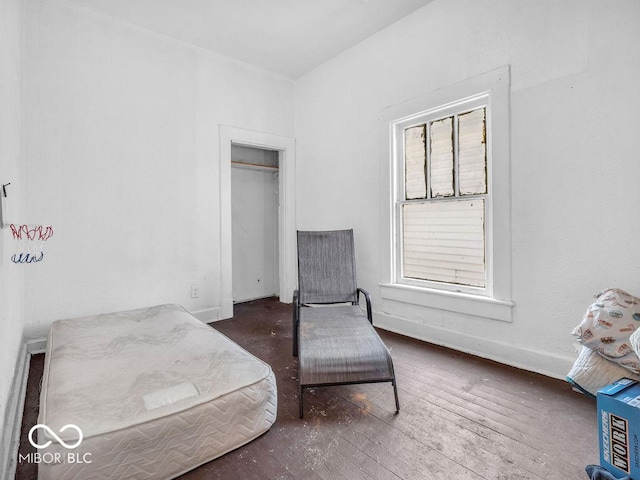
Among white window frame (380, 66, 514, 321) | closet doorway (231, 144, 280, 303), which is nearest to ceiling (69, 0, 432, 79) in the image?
white window frame (380, 66, 514, 321)

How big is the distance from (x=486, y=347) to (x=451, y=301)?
1.47ft

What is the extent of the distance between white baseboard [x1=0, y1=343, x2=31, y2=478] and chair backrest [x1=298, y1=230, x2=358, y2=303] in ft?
6.51

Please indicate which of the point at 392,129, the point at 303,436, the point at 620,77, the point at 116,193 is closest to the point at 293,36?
the point at 392,129

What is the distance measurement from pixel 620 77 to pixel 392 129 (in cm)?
175

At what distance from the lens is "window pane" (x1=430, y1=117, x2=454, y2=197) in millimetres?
2959

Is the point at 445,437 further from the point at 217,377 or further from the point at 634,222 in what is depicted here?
the point at 634,222

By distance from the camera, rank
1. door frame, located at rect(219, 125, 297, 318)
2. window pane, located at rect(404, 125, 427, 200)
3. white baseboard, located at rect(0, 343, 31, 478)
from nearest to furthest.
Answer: white baseboard, located at rect(0, 343, 31, 478), window pane, located at rect(404, 125, 427, 200), door frame, located at rect(219, 125, 297, 318)

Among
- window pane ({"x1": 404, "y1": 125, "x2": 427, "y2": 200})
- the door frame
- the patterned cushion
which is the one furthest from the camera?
the door frame

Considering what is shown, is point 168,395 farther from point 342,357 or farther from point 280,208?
point 280,208

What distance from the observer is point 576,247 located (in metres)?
2.22

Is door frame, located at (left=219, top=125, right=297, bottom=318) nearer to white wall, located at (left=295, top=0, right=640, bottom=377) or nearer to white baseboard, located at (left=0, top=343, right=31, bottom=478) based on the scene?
white wall, located at (left=295, top=0, right=640, bottom=377)

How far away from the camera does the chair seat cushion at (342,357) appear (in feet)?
6.32

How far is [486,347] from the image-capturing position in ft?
8.76

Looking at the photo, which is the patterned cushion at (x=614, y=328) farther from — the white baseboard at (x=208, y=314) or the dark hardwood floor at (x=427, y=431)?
the white baseboard at (x=208, y=314)
